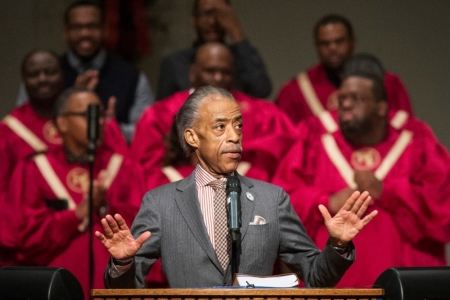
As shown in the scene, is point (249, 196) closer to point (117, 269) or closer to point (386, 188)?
point (117, 269)

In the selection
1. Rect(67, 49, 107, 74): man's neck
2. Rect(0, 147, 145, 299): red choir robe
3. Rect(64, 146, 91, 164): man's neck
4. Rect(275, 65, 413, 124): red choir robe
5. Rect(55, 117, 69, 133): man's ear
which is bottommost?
Rect(0, 147, 145, 299): red choir robe

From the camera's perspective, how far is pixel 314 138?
216 inches

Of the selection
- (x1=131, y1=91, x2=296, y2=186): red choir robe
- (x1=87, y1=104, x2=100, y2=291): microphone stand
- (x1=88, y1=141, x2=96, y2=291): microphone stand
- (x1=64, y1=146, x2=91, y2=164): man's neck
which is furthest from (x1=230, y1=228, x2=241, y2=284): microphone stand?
(x1=131, y1=91, x2=296, y2=186): red choir robe

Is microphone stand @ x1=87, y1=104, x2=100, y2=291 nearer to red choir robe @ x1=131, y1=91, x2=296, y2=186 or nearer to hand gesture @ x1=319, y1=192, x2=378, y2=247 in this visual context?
red choir robe @ x1=131, y1=91, x2=296, y2=186

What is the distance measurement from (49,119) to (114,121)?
0.46m

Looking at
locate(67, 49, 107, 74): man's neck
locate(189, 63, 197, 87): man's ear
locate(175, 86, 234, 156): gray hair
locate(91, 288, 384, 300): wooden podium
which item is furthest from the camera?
locate(67, 49, 107, 74): man's neck

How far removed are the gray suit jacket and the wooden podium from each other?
422 millimetres

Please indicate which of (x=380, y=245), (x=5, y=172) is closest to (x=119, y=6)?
(x=5, y=172)

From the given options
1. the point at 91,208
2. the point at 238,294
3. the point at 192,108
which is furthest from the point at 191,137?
the point at 91,208

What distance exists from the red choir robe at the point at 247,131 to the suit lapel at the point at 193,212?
1975 millimetres

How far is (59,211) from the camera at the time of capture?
5.34m

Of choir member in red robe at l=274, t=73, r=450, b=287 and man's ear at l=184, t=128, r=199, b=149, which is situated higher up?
man's ear at l=184, t=128, r=199, b=149

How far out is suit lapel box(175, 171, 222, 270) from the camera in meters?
3.19

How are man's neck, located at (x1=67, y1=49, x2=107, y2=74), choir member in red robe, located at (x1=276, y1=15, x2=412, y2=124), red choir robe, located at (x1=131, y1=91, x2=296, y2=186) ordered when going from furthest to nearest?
1. man's neck, located at (x1=67, y1=49, x2=107, y2=74)
2. choir member in red robe, located at (x1=276, y1=15, x2=412, y2=124)
3. red choir robe, located at (x1=131, y1=91, x2=296, y2=186)
